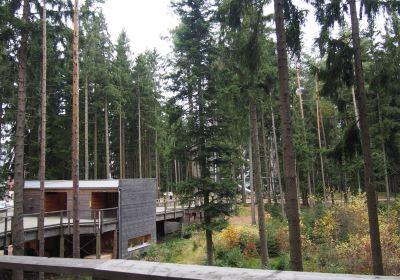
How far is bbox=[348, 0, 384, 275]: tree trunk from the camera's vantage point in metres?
8.59

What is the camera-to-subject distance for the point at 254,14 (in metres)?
9.68

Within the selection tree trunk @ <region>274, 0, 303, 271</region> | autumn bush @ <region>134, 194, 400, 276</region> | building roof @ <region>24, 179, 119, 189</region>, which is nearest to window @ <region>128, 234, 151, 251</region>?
autumn bush @ <region>134, 194, 400, 276</region>

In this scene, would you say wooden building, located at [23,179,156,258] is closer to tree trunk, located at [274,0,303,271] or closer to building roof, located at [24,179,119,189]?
building roof, located at [24,179,119,189]

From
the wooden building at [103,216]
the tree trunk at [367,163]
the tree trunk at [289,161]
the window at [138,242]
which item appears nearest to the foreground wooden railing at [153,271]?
the tree trunk at [289,161]

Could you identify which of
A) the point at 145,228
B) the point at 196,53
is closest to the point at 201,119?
the point at 196,53

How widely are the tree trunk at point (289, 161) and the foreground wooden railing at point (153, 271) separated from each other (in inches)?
245

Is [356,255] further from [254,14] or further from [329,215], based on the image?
[254,14]

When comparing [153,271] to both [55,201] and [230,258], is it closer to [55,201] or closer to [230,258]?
[230,258]

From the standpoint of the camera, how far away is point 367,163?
890 centimetres

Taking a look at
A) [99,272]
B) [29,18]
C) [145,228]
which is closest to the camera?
[99,272]

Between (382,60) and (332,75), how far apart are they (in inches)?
73.2

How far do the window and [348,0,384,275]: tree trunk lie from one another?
15624 millimetres

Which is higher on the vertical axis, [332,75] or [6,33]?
[6,33]

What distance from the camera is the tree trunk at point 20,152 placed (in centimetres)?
1185
